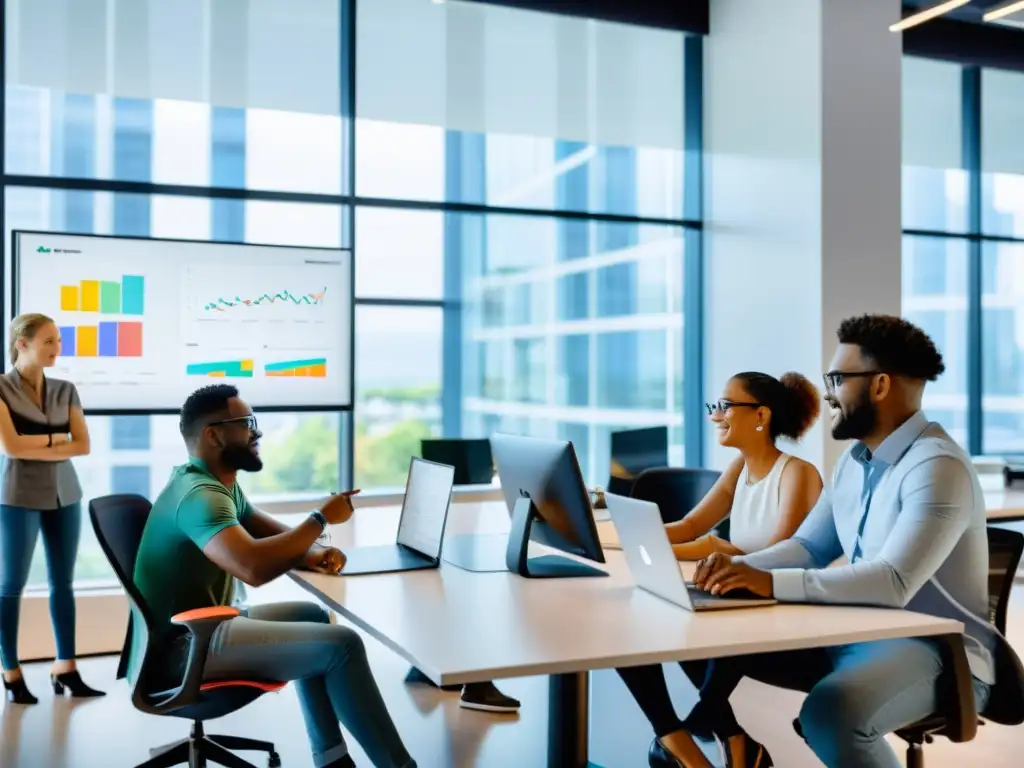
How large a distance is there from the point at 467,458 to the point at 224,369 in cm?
144

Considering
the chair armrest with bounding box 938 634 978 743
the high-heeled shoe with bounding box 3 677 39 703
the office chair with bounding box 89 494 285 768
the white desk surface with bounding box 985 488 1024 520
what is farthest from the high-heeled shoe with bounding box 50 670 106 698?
the white desk surface with bounding box 985 488 1024 520

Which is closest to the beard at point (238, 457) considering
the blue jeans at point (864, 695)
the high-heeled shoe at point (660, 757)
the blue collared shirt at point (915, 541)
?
the blue jeans at point (864, 695)

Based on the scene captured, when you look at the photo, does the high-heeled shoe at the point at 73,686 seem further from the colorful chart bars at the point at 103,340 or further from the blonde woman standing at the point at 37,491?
the colorful chart bars at the point at 103,340

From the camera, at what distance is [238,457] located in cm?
288

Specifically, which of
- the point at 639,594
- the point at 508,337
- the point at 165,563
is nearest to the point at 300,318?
the point at 508,337

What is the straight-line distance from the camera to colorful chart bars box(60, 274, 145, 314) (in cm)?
480

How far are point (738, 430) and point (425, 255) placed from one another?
2852 millimetres

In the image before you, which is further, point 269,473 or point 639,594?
point 269,473

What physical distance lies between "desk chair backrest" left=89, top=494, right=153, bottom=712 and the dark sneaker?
1.44 metres

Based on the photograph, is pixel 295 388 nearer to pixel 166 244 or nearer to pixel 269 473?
pixel 269 473

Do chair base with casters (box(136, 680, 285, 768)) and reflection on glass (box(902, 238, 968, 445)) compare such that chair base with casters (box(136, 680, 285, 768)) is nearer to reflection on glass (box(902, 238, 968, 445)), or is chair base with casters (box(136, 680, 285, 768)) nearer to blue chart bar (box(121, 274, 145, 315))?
blue chart bar (box(121, 274, 145, 315))

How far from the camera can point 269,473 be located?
17.4 ft

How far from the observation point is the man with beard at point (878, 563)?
220 cm

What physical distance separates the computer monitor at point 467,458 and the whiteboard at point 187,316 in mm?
1000
